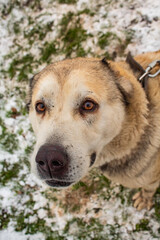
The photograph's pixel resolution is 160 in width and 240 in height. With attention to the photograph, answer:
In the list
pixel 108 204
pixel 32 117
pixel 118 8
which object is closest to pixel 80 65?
pixel 32 117

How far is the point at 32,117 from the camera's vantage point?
254cm

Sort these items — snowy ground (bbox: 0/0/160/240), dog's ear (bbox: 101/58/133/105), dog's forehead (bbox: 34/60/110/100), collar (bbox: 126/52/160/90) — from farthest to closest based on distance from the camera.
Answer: snowy ground (bbox: 0/0/160/240) → collar (bbox: 126/52/160/90) → dog's ear (bbox: 101/58/133/105) → dog's forehead (bbox: 34/60/110/100)

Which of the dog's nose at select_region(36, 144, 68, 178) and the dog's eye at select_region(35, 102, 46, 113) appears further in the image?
the dog's eye at select_region(35, 102, 46, 113)

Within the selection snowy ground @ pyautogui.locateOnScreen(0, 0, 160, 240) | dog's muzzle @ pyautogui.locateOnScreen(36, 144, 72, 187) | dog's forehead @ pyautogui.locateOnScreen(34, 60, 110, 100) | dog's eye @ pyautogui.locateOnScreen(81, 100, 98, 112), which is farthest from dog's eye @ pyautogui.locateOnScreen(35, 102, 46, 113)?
snowy ground @ pyautogui.locateOnScreen(0, 0, 160, 240)

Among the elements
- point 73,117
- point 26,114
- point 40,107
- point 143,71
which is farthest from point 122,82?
point 26,114

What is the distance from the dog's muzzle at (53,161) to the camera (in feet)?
5.85

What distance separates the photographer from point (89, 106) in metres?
2.11

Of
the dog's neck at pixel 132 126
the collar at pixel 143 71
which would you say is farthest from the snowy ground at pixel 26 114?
the collar at pixel 143 71

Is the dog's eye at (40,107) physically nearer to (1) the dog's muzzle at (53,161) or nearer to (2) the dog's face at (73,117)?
(2) the dog's face at (73,117)

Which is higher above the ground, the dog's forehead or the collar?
the dog's forehead

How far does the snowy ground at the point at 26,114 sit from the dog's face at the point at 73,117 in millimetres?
1895

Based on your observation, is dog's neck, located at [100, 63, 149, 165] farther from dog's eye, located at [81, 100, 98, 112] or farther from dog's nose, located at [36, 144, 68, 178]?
dog's nose, located at [36, 144, 68, 178]

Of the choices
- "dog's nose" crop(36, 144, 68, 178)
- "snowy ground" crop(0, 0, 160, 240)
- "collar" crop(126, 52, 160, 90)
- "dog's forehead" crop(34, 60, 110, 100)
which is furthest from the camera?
"snowy ground" crop(0, 0, 160, 240)

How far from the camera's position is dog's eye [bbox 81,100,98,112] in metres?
2.10
